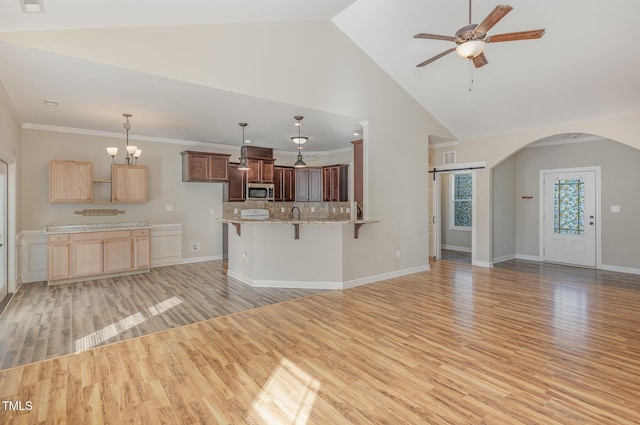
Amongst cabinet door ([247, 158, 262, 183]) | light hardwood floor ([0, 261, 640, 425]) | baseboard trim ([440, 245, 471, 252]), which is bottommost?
light hardwood floor ([0, 261, 640, 425])

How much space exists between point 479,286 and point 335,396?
390 centimetres

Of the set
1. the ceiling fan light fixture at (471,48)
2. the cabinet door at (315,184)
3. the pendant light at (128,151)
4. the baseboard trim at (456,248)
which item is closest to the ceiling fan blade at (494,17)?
the ceiling fan light fixture at (471,48)

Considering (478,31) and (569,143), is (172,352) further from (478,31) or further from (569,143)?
(569,143)

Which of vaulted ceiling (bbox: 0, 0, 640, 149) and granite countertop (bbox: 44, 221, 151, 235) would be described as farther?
granite countertop (bbox: 44, 221, 151, 235)

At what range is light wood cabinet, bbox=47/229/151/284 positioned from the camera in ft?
17.6

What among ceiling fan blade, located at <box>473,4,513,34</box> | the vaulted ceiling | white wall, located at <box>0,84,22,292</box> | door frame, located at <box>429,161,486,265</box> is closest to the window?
door frame, located at <box>429,161,486,265</box>

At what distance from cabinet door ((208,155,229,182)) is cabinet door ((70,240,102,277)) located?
251cm

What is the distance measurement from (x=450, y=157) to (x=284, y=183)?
406cm

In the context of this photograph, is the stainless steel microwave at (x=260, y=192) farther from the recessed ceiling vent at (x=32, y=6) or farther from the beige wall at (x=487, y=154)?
the recessed ceiling vent at (x=32, y=6)

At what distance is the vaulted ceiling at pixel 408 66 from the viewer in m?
3.16

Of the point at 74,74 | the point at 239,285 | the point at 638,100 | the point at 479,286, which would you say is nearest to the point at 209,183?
the point at 239,285

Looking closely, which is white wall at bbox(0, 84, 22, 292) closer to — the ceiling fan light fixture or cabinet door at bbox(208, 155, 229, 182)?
cabinet door at bbox(208, 155, 229, 182)

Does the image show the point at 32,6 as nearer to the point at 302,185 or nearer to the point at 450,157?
the point at 302,185

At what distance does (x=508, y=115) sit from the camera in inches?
236
